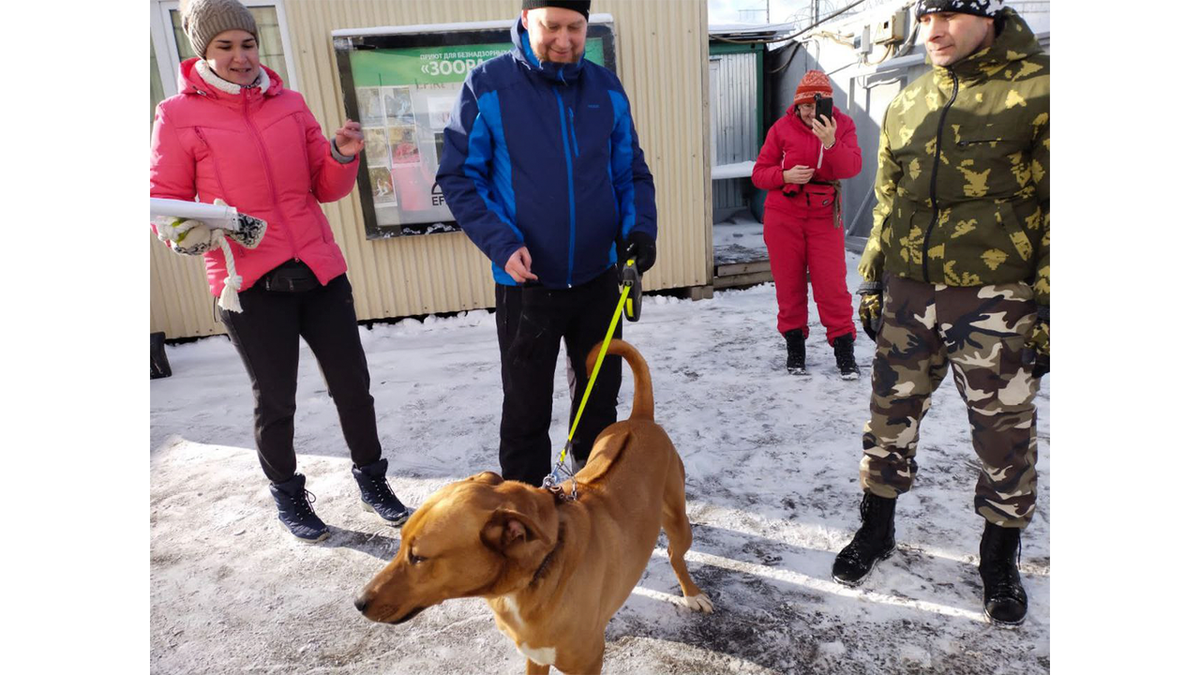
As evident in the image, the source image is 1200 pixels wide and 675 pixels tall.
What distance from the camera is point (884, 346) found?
2.47 meters

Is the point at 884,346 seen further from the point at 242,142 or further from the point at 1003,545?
the point at 242,142

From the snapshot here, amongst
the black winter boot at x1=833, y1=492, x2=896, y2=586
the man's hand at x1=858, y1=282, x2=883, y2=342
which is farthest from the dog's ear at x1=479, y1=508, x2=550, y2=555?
the man's hand at x1=858, y1=282, x2=883, y2=342

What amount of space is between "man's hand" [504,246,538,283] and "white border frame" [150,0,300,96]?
4.61 metres

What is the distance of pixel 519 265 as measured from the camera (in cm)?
239

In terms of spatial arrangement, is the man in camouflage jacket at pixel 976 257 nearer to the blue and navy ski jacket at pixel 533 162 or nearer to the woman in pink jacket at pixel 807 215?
the blue and navy ski jacket at pixel 533 162

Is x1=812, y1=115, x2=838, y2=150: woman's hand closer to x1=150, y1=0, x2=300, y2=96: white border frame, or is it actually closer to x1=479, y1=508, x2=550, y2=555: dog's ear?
x1=479, y1=508, x2=550, y2=555: dog's ear

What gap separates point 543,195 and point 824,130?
8.72 ft

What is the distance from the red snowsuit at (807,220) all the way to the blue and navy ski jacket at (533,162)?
7.83ft

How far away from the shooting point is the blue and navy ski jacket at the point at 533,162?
8.02ft

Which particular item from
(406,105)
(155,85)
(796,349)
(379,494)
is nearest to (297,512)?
(379,494)

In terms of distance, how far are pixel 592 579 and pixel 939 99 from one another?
74.8 inches

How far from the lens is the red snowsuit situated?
4547 mm

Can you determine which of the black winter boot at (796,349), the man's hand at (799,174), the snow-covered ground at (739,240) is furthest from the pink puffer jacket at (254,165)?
the snow-covered ground at (739,240)

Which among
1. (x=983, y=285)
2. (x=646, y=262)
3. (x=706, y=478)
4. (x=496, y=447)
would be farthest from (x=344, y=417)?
(x=983, y=285)
